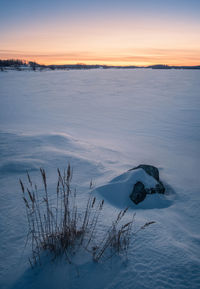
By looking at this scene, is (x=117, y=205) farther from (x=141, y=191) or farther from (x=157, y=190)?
(x=157, y=190)

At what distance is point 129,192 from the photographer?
344 centimetres

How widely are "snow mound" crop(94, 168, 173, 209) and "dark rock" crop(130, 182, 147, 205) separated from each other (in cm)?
6

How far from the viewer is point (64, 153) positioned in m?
5.20

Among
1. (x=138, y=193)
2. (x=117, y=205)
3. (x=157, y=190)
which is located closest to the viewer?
(x=117, y=205)

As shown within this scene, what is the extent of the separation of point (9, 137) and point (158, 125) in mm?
7783

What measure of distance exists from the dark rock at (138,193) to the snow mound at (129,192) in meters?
0.06

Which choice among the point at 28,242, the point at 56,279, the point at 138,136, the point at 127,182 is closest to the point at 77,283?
the point at 56,279

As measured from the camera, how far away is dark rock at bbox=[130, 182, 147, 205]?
3.34 meters

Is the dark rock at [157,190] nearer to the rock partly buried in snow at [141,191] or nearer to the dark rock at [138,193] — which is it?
the rock partly buried in snow at [141,191]

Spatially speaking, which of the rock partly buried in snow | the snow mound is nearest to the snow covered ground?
the snow mound

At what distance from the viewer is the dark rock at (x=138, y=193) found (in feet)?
11.0

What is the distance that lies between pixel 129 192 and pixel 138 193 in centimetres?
17

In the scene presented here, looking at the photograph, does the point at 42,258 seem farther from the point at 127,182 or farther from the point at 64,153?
the point at 64,153

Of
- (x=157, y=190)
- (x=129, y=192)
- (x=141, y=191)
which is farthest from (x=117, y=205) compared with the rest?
(x=157, y=190)
